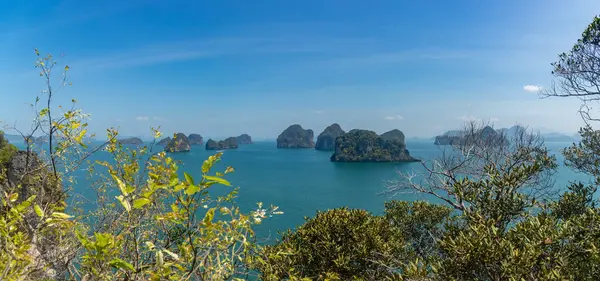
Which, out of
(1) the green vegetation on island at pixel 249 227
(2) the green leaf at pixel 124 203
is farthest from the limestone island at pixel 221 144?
(2) the green leaf at pixel 124 203

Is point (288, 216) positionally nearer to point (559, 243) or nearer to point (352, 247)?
point (352, 247)

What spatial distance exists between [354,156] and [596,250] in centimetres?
10288

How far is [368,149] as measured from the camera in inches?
4250

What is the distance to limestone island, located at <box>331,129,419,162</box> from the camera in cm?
10338

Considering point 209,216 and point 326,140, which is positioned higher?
point 326,140

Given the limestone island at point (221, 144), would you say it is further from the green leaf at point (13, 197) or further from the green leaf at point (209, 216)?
the green leaf at point (209, 216)

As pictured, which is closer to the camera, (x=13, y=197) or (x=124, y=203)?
(x=124, y=203)

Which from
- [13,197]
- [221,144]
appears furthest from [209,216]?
[221,144]

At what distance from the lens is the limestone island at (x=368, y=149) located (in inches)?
4070

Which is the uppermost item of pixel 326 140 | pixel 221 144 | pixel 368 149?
pixel 326 140

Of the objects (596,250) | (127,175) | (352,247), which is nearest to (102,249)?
(127,175)

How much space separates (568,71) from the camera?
964cm

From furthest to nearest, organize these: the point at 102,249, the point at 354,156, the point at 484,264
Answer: the point at 354,156 → the point at 484,264 → the point at 102,249

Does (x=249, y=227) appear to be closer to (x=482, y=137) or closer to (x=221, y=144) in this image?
(x=482, y=137)
